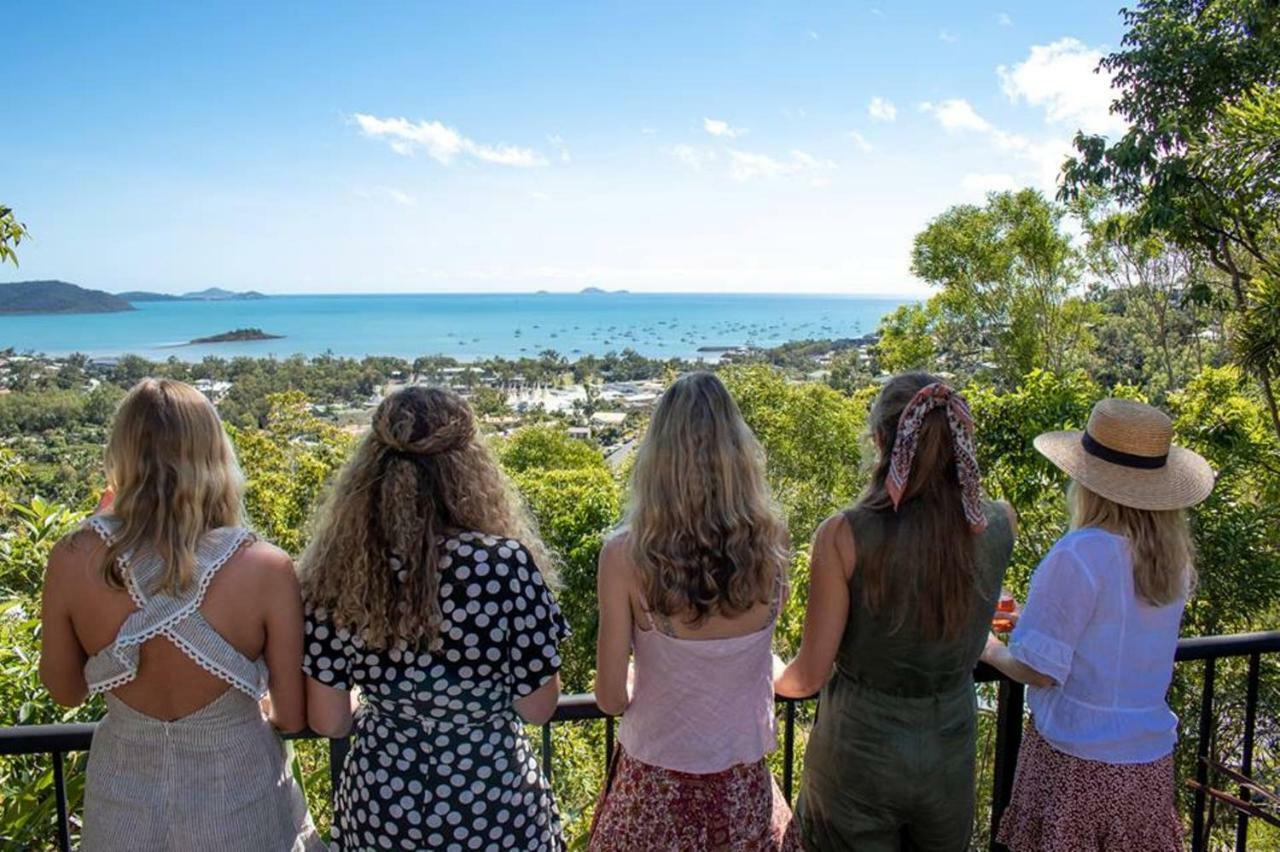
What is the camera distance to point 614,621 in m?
1.73

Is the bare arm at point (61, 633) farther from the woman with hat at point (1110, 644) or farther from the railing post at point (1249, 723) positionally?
the railing post at point (1249, 723)

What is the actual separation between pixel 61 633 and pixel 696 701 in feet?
4.23

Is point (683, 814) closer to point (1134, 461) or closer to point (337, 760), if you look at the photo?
point (337, 760)

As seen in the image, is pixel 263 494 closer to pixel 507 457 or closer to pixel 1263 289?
pixel 507 457

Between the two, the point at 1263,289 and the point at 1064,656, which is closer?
the point at 1064,656

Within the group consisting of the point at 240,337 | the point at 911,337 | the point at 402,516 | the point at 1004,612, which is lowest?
the point at 240,337

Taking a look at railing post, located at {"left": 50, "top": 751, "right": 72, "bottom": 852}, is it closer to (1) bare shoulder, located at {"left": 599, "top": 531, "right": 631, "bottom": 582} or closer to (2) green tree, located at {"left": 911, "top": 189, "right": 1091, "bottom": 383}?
(1) bare shoulder, located at {"left": 599, "top": 531, "right": 631, "bottom": 582}

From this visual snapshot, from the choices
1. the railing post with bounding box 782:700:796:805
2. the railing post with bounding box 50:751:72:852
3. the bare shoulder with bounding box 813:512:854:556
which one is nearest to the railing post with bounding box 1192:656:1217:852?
the railing post with bounding box 782:700:796:805

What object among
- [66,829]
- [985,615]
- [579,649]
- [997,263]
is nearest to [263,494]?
[579,649]

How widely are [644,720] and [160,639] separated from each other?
0.99m

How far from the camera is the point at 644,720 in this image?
5.93ft

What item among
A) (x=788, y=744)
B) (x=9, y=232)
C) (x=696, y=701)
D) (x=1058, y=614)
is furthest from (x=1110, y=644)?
(x=9, y=232)

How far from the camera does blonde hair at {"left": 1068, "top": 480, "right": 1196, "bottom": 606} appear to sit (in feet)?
6.15

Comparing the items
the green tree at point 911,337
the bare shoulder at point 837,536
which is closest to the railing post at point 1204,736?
the bare shoulder at point 837,536
